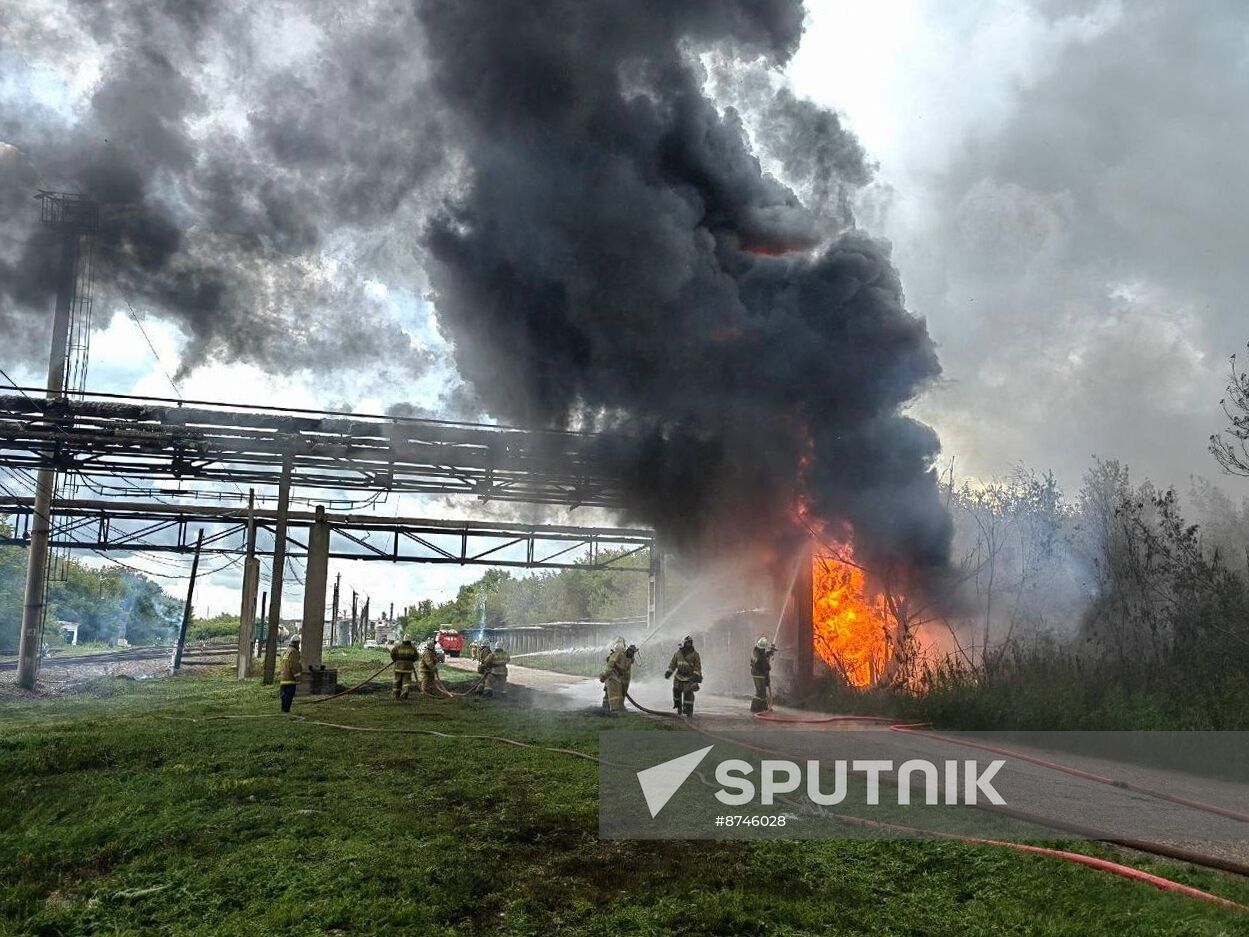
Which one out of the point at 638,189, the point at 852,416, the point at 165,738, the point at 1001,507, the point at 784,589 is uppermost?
the point at 638,189

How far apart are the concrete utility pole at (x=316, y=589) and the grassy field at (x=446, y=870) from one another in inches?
551

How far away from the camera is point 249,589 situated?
29391 mm

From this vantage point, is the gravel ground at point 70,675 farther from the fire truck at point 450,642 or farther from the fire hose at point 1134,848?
the fire hose at point 1134,848

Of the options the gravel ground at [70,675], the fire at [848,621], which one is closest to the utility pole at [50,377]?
the gravel ground at [70,675]

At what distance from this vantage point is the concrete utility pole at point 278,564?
22109 mm

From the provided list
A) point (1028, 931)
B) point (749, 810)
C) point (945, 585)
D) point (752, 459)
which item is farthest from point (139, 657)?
point (1028, 931)

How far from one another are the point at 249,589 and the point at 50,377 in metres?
8.92

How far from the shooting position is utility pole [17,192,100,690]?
23438 millimetres

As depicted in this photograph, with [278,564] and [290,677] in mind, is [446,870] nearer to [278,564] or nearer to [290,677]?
[290,677]

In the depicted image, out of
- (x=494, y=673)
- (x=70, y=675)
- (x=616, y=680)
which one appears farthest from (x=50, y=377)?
(x=616, y=680)

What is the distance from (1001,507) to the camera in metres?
20.5

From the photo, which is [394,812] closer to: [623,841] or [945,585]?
[623,841]

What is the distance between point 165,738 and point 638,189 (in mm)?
13939

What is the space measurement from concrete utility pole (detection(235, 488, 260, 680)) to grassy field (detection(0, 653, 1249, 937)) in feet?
62.6
